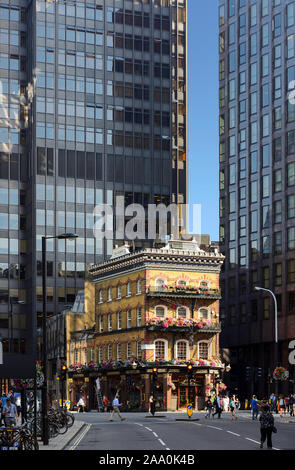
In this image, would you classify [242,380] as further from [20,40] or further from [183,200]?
[20,40]

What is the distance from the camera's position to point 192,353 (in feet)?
319

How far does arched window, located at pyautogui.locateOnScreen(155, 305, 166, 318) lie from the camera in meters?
96.5

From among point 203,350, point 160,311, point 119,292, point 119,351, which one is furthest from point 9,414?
point 119,292

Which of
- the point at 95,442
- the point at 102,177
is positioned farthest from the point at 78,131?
the point at 95,442

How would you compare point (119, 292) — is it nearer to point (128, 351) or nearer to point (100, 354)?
point (128, 351)

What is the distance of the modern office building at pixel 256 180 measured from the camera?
11750 cm

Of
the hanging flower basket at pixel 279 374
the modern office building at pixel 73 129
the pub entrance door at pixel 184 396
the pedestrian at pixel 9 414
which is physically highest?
the modern office building at pixel 73 129

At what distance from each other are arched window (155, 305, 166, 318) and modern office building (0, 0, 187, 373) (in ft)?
136

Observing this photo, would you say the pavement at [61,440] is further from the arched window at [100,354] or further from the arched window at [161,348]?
the arched window at [100,354]

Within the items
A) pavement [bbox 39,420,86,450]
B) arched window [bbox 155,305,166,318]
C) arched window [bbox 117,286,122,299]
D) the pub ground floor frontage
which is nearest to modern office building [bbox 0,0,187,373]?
arched window [bbox 117,286,122,299]

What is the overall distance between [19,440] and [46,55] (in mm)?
116154

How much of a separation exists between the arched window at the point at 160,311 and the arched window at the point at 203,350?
16.4 feet

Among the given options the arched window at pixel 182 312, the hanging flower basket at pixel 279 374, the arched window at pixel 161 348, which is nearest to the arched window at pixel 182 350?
the arched window at pixel 161 348

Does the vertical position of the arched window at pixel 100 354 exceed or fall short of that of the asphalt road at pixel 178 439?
it exceeds it
